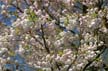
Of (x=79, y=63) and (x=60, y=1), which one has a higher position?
(x=60, y=1)

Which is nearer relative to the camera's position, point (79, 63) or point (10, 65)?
point (79, 63)

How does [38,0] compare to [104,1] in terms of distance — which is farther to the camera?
[104,1]

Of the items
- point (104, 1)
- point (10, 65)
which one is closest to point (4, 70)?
point (10, 65)

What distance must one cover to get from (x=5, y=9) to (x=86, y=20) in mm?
2383

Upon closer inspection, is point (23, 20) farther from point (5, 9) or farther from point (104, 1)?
point (104, 1)

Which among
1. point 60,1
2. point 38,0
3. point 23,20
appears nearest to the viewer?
point 23,20

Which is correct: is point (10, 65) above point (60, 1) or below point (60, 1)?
below

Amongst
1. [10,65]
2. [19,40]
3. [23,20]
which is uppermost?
[23,20]

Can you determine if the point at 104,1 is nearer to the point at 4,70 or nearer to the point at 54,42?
the point at 54,42

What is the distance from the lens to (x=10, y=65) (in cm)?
953

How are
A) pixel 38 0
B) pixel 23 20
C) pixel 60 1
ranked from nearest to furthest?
pixel 23 20, pixel 38 0, pixel 60 1

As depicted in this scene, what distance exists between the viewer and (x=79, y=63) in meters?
8.94

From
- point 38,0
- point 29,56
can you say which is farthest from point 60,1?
point 29,56

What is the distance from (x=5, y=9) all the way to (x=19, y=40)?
144 cm
